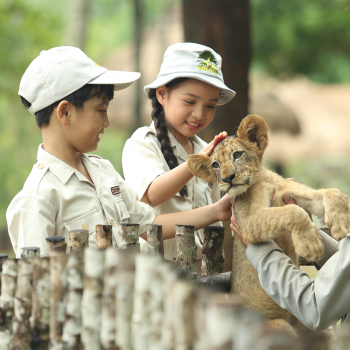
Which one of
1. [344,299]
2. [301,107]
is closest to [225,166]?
[344,299]

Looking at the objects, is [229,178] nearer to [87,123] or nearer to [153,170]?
[153,170]

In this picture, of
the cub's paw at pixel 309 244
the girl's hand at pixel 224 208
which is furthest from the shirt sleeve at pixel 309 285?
the girl's hand at pixel 224 208

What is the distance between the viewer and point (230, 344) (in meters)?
1.11

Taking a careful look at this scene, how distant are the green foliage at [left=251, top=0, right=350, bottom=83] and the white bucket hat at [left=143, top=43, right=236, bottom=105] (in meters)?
10.2

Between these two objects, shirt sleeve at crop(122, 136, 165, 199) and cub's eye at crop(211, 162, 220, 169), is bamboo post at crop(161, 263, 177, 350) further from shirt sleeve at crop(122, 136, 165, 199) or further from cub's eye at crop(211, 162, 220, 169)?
shirt sleeve at crop(122, 136, 165, 199)

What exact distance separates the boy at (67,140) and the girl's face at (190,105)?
0.42 meters

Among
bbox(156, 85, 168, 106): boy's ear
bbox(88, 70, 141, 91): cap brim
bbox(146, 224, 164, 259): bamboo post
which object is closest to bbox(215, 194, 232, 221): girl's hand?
bbox(146, 224, 164, 259): bamboo post

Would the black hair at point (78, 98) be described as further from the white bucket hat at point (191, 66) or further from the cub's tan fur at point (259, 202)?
the cub's tan fur at point (259, 202)

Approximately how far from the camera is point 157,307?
141 centimetres

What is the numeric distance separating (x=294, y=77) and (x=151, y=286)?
1368 cm

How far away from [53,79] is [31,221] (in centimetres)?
87

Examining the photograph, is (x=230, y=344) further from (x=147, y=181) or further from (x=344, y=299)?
(x=147, y=181)

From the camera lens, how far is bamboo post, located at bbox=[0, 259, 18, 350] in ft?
6.08

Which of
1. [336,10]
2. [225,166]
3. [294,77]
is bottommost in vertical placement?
[225,166]
